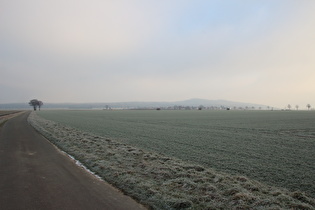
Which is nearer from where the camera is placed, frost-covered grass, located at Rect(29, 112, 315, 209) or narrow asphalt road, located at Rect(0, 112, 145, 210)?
narrow asphalt road, located at Rect(0, 112, 145, 210)

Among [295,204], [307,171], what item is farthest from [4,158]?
[307,171]

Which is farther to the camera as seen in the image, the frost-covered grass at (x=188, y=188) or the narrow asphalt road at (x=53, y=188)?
the frost-covered grass at (x=188, y=188)

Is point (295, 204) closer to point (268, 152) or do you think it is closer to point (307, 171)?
point (307, 171)

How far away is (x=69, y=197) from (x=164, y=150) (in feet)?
27.2

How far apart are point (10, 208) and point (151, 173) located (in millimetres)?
4496

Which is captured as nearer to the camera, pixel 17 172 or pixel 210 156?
pixel 17 172

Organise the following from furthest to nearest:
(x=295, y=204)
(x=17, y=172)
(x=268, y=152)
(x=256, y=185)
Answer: (x=268, y=152) → (x=17, y=172) → (x=256, y=185) → (x=295, y=204)

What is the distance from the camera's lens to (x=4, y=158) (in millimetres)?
10602

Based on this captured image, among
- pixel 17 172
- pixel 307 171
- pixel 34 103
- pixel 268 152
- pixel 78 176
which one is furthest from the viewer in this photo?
pixel 34 103

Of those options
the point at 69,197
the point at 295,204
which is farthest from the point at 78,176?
the point at 295,204

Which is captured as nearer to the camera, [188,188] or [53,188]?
[53,188]

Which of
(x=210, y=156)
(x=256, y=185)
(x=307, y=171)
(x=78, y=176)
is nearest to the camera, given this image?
(x=256, y=185)

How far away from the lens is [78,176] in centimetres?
773

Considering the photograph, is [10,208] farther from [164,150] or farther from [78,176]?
[164,150]
